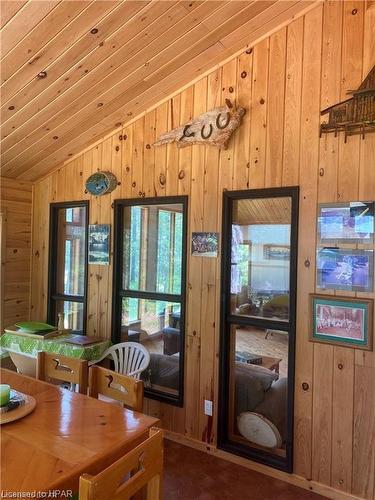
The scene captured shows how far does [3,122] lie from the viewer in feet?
9.20

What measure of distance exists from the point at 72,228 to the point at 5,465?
2755mm

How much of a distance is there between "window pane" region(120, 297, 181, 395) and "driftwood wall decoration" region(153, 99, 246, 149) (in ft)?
4.32

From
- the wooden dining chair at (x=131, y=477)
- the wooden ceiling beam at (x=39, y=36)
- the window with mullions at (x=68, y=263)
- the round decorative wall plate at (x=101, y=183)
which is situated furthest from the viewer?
the window with mullions at (x=68, y=263)

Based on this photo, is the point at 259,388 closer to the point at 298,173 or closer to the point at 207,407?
the point at 207,407

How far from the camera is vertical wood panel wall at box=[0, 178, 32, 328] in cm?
363

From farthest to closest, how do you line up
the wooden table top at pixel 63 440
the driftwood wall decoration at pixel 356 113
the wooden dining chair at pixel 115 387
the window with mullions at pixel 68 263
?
the window with mullions at pixel 68 263
the driftwood wall decoration at pixel 356 113
the wooden dining chair at pixel 115 387
the wooden table top at pixel 63 440

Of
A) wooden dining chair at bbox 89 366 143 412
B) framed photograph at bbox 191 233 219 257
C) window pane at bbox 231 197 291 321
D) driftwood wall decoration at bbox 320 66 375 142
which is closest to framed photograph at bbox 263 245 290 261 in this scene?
window pane at bbox 231 197 291 321

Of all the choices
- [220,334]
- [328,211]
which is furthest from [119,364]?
[328,211]

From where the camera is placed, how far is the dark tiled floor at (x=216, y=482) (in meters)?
2.22

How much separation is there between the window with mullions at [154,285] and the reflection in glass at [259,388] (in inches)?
17.8

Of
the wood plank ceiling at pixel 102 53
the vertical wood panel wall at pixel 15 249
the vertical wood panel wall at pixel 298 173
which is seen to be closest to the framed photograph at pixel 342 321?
the vertical wood panel wall at pixel 298 173

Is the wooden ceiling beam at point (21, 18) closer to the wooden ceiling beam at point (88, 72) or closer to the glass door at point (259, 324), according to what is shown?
the wooden ceiling beam at point (88, 72)

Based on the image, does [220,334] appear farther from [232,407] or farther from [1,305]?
[1,305]

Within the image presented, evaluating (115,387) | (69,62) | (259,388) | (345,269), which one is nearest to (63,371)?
(115,387)
